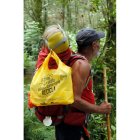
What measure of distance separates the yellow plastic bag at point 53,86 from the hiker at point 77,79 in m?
0.05

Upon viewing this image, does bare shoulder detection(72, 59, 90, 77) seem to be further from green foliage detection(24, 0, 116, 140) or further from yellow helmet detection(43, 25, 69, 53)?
green foliage detection(24, 0, 116, 140)

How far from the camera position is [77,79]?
2.30 meters

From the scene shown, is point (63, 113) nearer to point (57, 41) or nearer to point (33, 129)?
point (57, 41)

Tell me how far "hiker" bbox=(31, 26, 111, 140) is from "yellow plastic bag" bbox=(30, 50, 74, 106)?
5 centimetres

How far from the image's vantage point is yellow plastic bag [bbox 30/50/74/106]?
2250 millimetres

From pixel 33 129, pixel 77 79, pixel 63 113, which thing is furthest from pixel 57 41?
pixel 33 129

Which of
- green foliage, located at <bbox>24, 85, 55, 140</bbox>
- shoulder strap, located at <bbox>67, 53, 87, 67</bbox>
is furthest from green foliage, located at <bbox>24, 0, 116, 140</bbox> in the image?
shoulder strap, located at <bbox>67, 53, 87, 67</bbox>

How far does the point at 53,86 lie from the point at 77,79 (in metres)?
0.16

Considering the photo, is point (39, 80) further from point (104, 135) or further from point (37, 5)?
point (37, 5)

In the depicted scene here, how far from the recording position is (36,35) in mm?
3785
